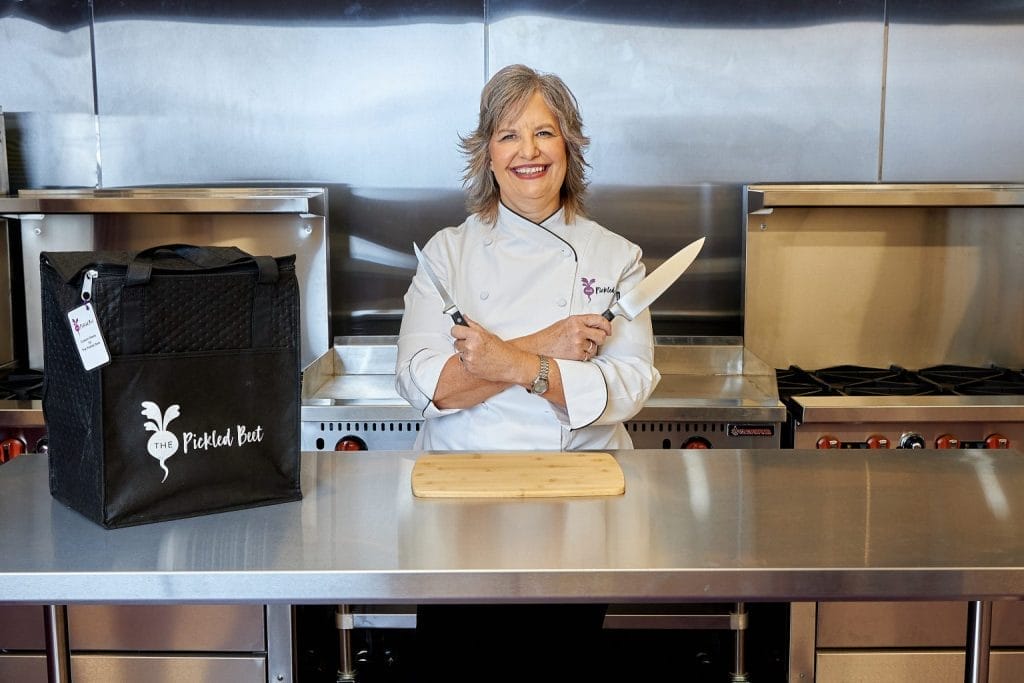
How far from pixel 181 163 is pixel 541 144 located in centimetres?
172

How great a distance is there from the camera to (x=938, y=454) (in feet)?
5.34

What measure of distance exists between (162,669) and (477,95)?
2038 millimetres

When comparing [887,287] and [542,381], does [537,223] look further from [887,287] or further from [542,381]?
[887,287]

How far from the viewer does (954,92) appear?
3.18 metres

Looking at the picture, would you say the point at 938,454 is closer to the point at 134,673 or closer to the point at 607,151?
the point at 134,673

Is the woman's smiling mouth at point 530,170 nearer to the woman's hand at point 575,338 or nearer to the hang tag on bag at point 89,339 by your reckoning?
the woman's hand at point 575,338

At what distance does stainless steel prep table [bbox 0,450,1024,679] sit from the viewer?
1.10 metres

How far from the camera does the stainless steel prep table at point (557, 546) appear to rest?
1099mm

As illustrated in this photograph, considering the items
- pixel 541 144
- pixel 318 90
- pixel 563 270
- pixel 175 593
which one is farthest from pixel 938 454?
pixel 318 90

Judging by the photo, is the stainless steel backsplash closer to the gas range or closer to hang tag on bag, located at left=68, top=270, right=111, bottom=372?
the gas range

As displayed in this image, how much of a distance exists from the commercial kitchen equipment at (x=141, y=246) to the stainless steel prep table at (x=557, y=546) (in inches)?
16.0

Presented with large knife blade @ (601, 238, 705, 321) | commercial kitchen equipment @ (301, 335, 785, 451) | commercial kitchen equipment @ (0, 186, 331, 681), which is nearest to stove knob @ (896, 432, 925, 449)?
commercial kitchen equipment @ (301, 335, 785, 451)

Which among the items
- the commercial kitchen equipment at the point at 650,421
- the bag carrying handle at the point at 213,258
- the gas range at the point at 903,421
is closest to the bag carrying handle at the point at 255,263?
the bag carrying handle at the point at 213,258

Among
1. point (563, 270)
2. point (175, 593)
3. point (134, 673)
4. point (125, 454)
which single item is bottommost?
point (134, 673)
